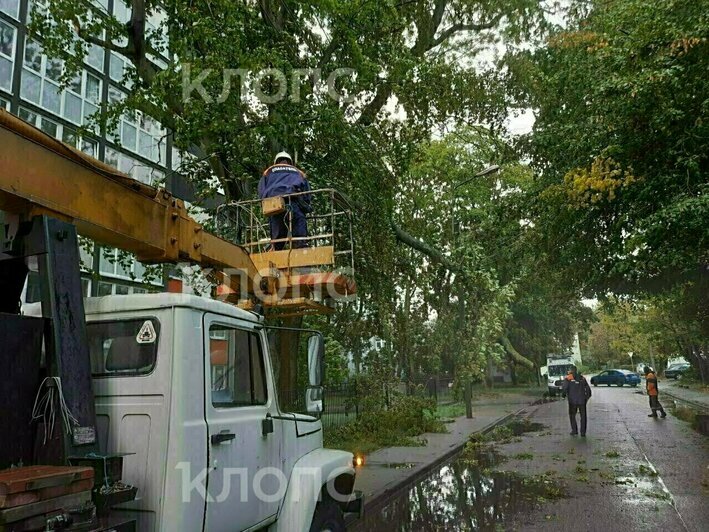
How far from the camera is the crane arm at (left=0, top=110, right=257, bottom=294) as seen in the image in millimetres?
2922

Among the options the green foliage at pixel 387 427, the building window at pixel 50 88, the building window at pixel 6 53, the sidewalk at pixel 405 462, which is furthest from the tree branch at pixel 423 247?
the building window at pixel 6 53

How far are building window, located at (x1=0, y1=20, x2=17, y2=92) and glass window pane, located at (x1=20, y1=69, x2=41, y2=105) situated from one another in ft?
1.53

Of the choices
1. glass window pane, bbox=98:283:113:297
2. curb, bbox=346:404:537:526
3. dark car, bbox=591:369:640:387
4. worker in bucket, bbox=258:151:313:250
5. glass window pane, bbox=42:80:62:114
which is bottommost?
curb, bbox=346:404:537:526

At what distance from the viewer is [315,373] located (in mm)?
4195

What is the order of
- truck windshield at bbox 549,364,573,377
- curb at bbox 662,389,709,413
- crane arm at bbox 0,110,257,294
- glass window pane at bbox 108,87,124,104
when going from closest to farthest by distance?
crane arm at bbox 0,110,257,294 < glass window pane at bbox 108,87,124,104 < curb at bbox 662,389,709,413 < truck windshield at bbox 549,364,573,377

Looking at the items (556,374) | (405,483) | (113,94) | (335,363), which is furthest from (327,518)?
(556,374)

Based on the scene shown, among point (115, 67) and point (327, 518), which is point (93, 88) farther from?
point (327, 518)

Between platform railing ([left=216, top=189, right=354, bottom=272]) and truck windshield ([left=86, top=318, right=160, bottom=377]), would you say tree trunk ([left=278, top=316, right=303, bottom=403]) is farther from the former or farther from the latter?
truck windshield ([left=86, top=318, right=160, bottom=377])

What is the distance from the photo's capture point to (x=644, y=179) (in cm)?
1159

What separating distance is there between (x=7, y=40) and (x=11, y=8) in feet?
3.35

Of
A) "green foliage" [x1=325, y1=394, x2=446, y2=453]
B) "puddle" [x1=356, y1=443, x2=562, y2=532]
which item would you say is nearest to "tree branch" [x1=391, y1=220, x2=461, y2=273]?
"green foliage" [x1=325, y1=394, x2=446, y2=453]

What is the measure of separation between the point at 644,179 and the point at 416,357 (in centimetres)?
1507

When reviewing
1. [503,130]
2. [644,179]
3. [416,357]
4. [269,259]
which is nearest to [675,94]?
[644,179]

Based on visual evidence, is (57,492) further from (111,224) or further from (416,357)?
(416,357)
